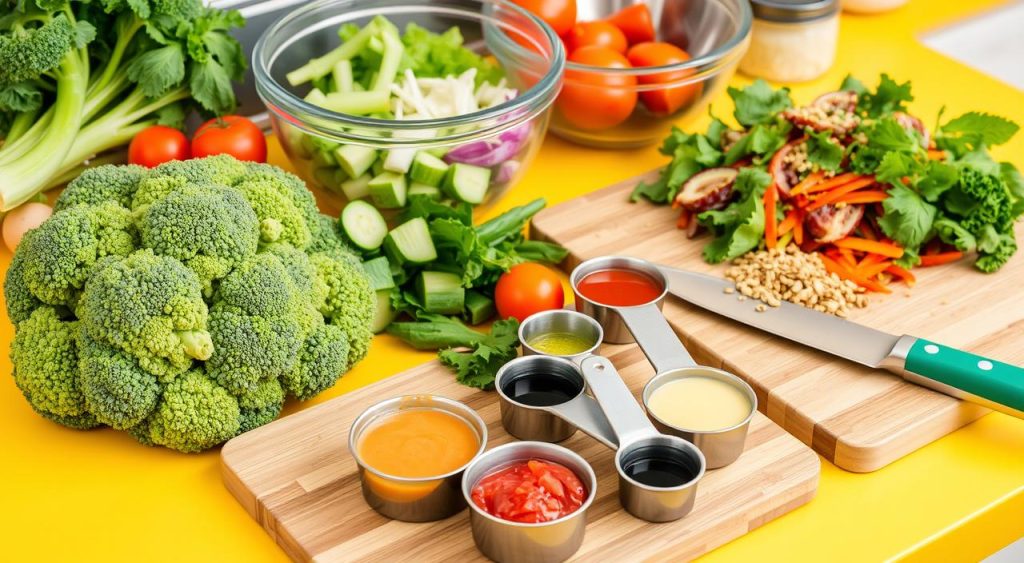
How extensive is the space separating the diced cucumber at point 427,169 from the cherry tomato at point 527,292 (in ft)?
0.83

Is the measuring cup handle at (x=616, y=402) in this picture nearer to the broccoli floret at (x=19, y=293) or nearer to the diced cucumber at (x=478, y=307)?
the diced cucumber at (x=478, y=307)

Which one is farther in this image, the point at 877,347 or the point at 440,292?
the point at 440,292

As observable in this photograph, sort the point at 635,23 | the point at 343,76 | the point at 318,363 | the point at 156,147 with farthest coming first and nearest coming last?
the point at 635,23 < the point at 343,76 < the point at 156,147 < the point at 318,363

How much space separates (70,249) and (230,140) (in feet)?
2.06

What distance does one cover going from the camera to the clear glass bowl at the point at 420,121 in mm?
2141

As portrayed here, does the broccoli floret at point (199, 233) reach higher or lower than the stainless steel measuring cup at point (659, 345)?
higher

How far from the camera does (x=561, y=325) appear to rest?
76.8 inches

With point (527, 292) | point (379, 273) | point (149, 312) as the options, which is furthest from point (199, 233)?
point (527, 292)

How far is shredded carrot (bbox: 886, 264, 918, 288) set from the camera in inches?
85.9

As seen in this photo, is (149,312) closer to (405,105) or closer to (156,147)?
(156,147)

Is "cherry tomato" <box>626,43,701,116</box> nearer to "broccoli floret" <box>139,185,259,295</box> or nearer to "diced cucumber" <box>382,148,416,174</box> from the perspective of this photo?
"diced cucumber" <box>382,148,416,174</box>

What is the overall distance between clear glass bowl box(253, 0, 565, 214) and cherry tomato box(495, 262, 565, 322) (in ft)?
0.95

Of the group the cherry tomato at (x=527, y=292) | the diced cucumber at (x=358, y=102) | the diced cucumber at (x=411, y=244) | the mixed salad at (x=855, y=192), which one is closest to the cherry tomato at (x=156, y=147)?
the diced cucumber at (x=358, y=102)


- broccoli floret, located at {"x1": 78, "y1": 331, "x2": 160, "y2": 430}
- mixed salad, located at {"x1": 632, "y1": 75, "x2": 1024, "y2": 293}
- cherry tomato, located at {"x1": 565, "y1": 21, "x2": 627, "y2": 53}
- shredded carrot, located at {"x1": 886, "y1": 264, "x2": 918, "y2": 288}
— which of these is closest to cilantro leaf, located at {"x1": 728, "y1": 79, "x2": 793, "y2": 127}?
mixed salad, located at {"x1": 632, "y1": 75, "x2": 1024, "y2": 293}
